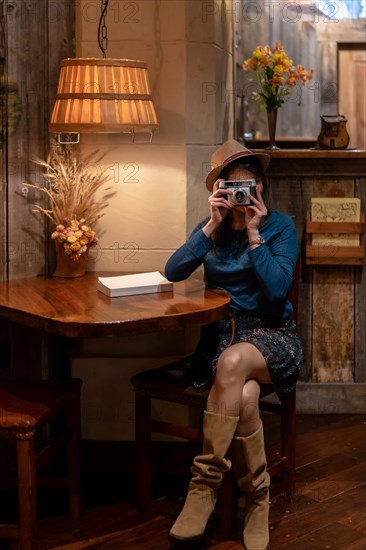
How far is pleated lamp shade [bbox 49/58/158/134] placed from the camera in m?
2.96

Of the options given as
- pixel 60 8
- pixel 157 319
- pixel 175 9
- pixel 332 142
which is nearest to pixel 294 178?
pixel 332 142

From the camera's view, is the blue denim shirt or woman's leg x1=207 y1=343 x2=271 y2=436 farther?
the blue denim shirt

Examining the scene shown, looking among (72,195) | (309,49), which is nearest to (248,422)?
(72,195)

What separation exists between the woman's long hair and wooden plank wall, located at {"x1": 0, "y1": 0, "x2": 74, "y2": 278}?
0.74 m

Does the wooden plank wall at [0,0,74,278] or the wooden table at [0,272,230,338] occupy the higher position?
the wooden plank wall at [0,0,74,278]

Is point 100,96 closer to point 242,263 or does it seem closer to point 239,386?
point 242,263

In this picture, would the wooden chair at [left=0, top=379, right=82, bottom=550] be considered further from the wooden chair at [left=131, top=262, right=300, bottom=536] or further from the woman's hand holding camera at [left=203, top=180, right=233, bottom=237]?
the woman's hand holding camera at [left=203, top=180, right=233, bottom=237]

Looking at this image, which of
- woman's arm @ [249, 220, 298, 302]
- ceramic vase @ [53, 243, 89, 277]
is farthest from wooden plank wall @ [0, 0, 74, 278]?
woman's arm @ [249, 220, 298, 302]

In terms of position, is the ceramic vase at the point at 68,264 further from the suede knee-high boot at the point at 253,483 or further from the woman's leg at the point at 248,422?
the suede knee-high boot at the point at 253,483

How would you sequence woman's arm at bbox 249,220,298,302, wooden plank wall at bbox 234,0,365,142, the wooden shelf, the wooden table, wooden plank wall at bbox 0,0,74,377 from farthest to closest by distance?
wooden plank wall at bbox 234,0,365,142, the wooden shelf, wooden plank wall at bbox 0,0,74,377, woman's arm at bbox 249,220,298,302, the wooden table

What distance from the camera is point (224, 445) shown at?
2.71 m

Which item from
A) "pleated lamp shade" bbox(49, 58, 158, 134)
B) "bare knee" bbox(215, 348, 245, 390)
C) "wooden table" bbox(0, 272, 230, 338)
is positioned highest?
"pleated lamp shade" bbox(49, 58, 158, 134)

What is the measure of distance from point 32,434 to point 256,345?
2.55 ft

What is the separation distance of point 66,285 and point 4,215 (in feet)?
1.25
